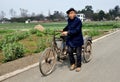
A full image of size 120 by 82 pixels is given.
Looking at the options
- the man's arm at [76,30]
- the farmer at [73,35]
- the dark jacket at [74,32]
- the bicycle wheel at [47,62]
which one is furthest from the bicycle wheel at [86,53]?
the bicycle wheel at [47,62]

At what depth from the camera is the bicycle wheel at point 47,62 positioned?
8516 mm

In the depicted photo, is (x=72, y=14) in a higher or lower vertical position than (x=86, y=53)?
higher

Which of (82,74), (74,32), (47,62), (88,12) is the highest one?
(74,32)

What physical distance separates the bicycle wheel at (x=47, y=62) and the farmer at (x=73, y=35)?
63 cm

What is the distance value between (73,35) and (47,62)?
1134 millimetres

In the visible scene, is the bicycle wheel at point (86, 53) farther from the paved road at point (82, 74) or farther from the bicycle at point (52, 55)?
the bicycle at point (52, 55)

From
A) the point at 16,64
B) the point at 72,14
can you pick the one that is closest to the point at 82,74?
the point at 72,14

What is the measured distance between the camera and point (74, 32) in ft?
29.8

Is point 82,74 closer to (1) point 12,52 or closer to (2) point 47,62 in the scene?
(2) point 47,62

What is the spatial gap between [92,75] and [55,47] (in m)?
1.44

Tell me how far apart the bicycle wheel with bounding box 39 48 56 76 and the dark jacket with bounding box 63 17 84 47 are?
69 cm

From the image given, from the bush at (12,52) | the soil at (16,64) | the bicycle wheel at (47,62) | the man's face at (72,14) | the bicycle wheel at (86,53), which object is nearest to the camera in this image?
the bicycle wheel at (47,62)

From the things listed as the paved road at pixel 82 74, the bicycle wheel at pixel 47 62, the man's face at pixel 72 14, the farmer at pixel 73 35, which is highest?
the man's face at pixel 72 14

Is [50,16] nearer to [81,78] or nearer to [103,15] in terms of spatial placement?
[103,15]
